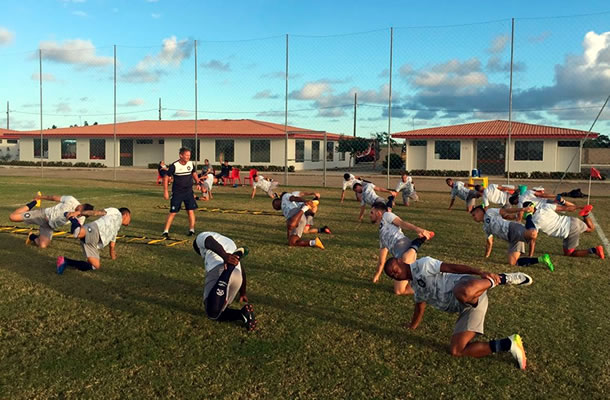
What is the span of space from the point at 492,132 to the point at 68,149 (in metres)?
41.0

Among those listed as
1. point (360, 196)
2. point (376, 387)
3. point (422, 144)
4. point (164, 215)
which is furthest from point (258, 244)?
point (422, 144)

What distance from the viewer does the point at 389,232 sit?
7453mm

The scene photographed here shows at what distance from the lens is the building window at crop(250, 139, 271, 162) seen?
4534 cm

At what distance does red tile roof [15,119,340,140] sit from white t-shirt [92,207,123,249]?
34091 millimetres

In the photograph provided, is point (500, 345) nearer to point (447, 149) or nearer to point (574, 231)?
point (574, 231)

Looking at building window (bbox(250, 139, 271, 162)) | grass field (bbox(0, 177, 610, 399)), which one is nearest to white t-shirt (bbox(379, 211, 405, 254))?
grass field (bbox(0, 177, 610, 399))

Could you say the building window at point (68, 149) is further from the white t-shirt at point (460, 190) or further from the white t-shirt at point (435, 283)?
the white t-shirt at point (435, 283)

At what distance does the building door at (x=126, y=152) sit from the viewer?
52.2 meters

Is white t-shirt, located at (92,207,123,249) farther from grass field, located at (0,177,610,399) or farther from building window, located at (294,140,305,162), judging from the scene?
building window, located at (294,140,305,162)

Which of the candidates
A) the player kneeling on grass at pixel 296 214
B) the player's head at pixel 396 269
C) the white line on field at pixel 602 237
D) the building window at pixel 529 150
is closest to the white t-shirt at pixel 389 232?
the player's head at pixel 396 269

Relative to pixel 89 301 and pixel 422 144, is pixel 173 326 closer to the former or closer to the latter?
pixel 89 301

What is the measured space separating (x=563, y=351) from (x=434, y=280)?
1512 mm

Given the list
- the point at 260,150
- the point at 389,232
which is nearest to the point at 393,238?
the point at 389,232

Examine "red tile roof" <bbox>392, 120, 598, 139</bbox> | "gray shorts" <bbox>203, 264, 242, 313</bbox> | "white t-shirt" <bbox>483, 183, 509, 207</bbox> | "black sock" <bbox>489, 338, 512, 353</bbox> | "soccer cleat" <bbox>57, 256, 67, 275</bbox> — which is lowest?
"black sock" <bbox>489, 338, 512, 353</bbox>
